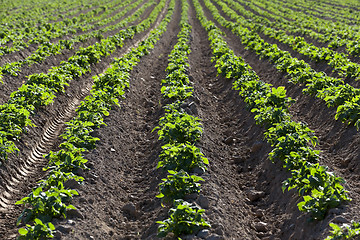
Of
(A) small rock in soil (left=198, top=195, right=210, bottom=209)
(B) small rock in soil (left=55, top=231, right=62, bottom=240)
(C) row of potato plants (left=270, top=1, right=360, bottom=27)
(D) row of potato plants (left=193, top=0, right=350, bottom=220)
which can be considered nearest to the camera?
(B) small rock in soil (left=55, top=231, right=62, bottom=240)

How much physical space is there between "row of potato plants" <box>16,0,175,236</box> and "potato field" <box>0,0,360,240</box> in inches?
1.1

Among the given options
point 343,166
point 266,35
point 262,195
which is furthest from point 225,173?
point 266,35

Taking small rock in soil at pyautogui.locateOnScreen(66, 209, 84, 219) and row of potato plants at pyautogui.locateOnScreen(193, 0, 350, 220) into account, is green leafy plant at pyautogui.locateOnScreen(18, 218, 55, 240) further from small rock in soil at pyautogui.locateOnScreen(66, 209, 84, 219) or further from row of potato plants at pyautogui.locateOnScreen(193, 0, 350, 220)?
row of potato plants at pyautogui.locateOnScreen(193, 0, 350, 220)

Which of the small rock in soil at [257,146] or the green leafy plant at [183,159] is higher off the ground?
the green leafy plant at [183,159]

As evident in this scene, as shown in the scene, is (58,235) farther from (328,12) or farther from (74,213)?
(328,12)

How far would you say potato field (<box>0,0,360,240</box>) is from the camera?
6.13 meters

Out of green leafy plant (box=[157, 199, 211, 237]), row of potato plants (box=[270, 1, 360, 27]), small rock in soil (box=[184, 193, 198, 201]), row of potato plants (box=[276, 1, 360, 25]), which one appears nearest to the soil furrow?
small rock in soil (box=[184, 193, 198, 201])

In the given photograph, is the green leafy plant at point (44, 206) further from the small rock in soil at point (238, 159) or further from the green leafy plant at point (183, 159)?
the small rock in soil at point (238, 159)

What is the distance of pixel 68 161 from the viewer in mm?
7379

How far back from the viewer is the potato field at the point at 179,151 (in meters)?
6.13

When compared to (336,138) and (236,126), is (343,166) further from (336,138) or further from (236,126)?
Result: (236,126)

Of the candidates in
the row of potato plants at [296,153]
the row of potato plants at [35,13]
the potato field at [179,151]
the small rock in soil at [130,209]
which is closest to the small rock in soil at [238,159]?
the potato field at [179,151]

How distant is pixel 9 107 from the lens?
958cm

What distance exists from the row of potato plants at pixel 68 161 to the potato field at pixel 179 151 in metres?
0.03
